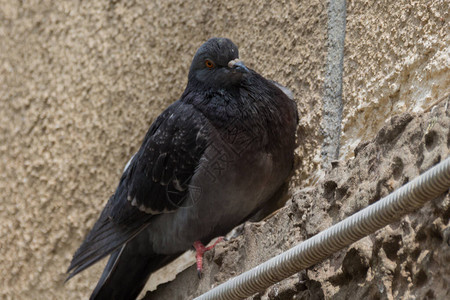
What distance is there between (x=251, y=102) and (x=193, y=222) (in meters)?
0.50

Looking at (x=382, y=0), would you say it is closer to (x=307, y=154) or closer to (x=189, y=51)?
(x=307, y=154)

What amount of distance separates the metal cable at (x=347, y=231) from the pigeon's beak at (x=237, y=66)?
1.18 m

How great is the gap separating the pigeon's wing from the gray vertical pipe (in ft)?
1.70

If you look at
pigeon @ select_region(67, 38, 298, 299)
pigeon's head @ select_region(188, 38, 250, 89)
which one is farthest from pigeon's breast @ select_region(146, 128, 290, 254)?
pigeon's head @ select_region(188, 38, 250, 89)

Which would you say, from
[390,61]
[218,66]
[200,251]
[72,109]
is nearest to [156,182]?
[200,251]

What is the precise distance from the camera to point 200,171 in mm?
2824

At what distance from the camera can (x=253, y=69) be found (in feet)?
10.4

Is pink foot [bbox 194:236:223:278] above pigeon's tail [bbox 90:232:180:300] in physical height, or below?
above

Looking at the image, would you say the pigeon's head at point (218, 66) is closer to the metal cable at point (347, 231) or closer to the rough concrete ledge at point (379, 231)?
the rough concrete ledge at point (379, 231)

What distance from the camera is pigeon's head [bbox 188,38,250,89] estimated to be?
294 cm

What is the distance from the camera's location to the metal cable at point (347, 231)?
1.40m

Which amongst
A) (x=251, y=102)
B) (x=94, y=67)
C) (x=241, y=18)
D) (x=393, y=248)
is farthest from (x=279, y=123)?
(x=94, y=67)

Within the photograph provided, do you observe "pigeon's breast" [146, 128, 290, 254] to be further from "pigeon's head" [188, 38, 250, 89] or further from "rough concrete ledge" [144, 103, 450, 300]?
"rough concrete ledge" [144, 103, 450, 300]

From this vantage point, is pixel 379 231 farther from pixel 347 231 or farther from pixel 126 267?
pixel 126 267
